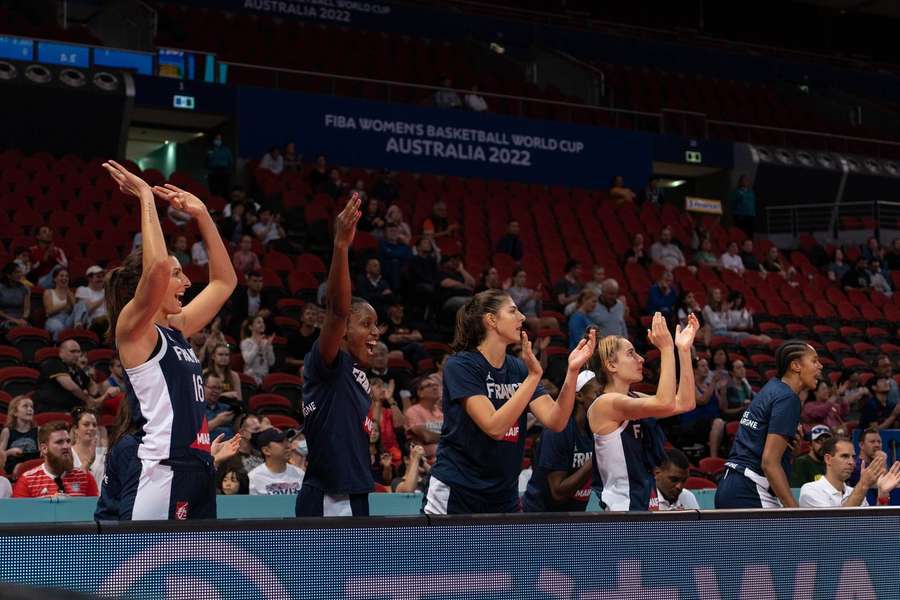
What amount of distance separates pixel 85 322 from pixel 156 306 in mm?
7719

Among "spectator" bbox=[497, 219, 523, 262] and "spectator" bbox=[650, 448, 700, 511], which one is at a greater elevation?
"spectator" bbox=[497, 219, 523, 262]

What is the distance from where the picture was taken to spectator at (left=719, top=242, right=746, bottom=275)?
17500 millimetres

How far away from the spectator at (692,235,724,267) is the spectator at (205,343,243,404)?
362 inches

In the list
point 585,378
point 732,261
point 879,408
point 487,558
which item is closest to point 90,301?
point 585,378

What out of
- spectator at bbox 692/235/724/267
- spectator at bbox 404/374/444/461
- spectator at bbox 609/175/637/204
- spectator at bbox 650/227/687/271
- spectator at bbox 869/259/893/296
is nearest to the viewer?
spectator at bbox 404/374/444/461

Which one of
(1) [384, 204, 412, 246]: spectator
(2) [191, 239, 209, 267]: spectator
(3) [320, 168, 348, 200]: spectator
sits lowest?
(2) [191, 239, 209, 267]: spectator

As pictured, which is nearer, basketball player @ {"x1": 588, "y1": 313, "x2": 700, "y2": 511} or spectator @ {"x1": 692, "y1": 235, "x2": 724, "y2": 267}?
basketball player @ {"x1": 588, "y1": 313, "x2": 700, "y2": 511}

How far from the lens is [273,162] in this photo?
1664 centimetres

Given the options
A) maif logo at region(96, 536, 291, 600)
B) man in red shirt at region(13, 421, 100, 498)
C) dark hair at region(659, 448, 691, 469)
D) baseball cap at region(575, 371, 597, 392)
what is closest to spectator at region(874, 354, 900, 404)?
dark hair at region(659, 448, 691, 469)

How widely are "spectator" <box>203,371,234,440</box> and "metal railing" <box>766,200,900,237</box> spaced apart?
14311 millimetres

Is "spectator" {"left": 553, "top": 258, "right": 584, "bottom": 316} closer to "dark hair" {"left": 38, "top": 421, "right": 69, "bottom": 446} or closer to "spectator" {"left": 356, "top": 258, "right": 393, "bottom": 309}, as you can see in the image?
"spectator" {"left": 356, "top": 258, "right": 393, "bottom": 309}

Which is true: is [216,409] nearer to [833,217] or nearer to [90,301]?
[90,301]

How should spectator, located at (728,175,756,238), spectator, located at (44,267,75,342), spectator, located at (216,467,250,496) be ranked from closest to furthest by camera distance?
1. spectator, located at (216,467,250,496)
2. spectator, located at (44,267,75,342)
3. spectator, located at (728,175,756,238)

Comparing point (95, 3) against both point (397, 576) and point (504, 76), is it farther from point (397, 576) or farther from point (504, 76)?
point (397, 576)
